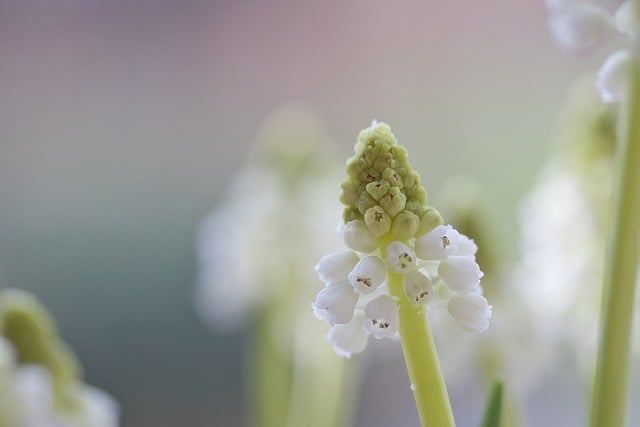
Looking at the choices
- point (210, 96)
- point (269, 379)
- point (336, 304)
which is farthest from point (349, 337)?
point (210, 96)

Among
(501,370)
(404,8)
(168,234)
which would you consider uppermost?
(404,8)

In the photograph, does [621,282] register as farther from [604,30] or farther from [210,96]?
[210,96]

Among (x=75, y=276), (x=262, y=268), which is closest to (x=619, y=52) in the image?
(x=262, y=268)

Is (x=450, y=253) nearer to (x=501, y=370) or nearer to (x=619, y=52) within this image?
(x=619, y=52)

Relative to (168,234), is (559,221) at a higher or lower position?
lower

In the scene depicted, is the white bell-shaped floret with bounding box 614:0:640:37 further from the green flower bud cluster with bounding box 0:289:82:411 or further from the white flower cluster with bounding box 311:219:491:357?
the green flower bud cluster with bounding box 0:289:82:411

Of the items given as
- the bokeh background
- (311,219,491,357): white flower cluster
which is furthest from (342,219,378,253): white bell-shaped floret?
the bokeh background

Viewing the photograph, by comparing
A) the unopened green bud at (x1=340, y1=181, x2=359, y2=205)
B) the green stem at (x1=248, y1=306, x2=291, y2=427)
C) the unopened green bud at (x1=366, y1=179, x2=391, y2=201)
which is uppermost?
the green stem at (x1=248, y1=306, x2=291, y2=427)
